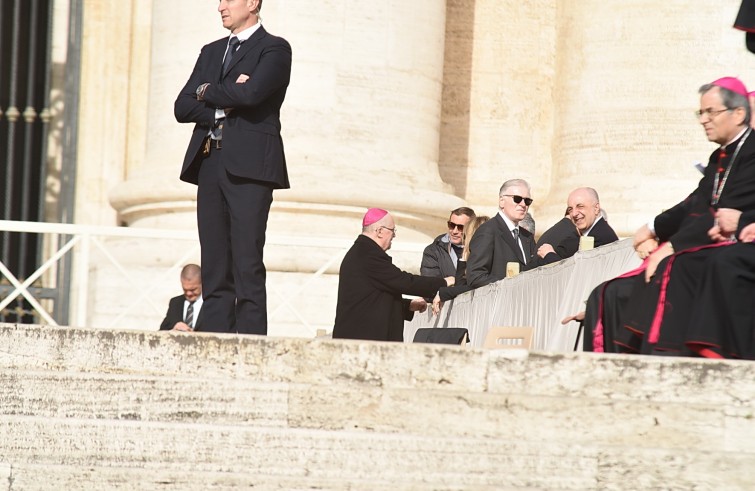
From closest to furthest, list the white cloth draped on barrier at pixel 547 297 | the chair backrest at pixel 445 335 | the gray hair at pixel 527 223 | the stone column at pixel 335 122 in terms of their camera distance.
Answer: the white cloth draped on barrier at pixel 547 297
the chair backrest at pixel 445 335
the gray hair at pixel 527 223
the stone column at pixel 335 122

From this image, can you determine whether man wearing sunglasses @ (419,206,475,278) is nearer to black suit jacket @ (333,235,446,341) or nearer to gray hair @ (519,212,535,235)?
gray hair @ (519,212,535,235)

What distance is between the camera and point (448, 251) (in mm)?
9078

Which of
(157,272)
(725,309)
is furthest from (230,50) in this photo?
(157,272)

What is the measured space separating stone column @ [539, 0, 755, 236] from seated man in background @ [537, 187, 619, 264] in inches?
104

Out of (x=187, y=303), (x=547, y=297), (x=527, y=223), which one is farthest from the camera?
(x=187, y=303)

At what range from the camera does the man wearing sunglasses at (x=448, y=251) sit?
896cm

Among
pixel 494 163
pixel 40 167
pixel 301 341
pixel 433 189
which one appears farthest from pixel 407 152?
pixel 301 341

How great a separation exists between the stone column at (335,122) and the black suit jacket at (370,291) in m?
3.06

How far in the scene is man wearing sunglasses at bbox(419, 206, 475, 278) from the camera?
896 centimetres

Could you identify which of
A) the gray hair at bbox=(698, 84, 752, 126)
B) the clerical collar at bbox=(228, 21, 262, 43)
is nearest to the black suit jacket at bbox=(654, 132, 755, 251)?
the gray hair at bbox=(698, 84, 752, 126)

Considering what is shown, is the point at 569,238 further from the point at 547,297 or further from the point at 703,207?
Result: the point at 703,207

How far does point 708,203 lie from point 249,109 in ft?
5.80

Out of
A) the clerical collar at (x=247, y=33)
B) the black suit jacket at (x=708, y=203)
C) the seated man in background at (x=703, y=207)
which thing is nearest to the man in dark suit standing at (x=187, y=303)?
the clerical collar at (x=247, y=33)

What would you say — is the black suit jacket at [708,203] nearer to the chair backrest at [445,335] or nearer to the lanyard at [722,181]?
the lanyard at [722,181]
